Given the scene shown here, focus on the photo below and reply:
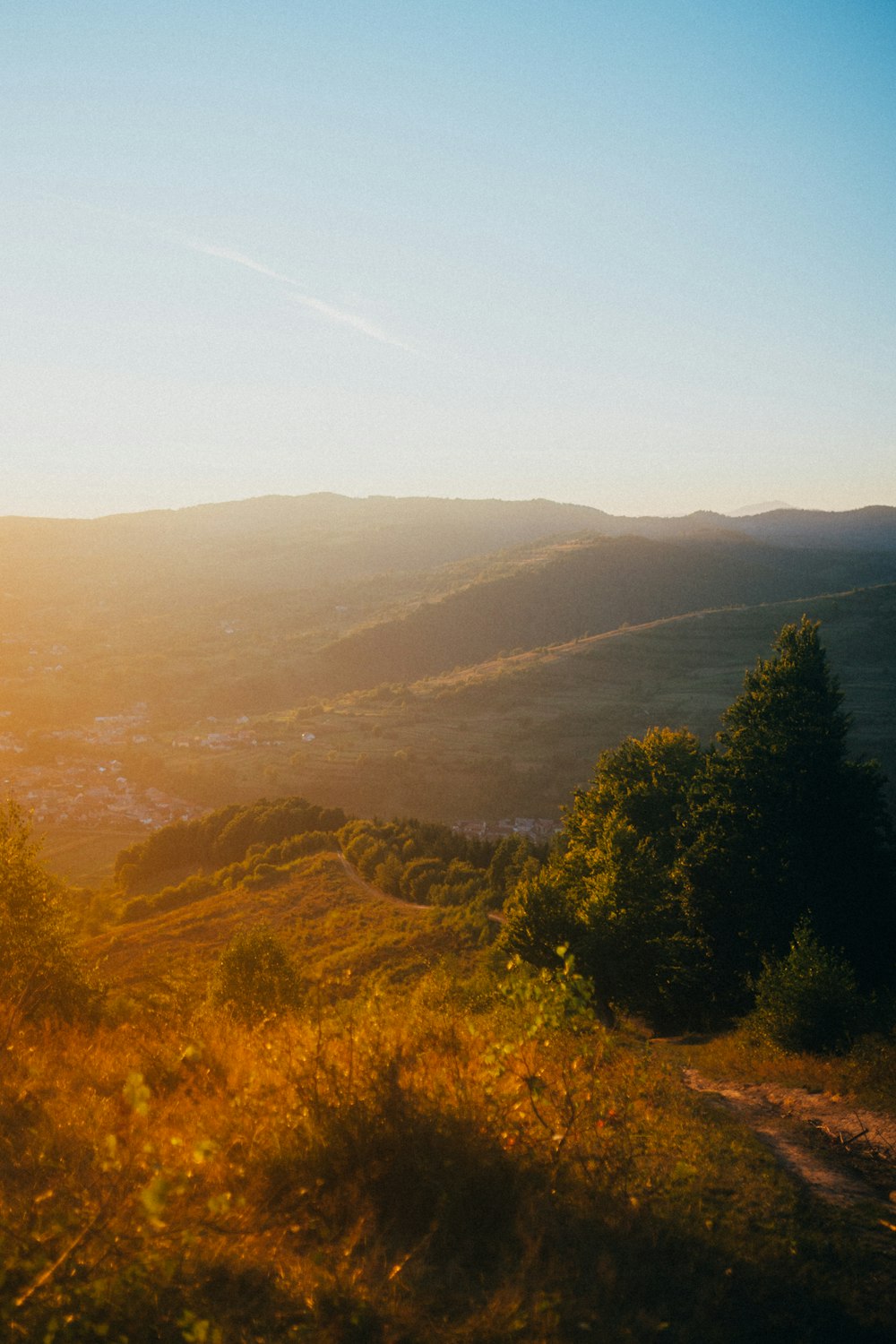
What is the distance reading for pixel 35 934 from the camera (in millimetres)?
16531

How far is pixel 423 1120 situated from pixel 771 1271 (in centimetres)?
268

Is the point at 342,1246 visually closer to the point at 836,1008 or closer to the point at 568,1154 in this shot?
the point at 568,1154

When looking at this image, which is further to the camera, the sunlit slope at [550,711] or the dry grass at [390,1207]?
the sunlit slope at [550,711]

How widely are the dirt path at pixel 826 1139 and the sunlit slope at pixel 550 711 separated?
104m

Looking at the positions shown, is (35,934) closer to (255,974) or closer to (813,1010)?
(255,974)

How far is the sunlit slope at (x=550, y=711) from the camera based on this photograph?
119m

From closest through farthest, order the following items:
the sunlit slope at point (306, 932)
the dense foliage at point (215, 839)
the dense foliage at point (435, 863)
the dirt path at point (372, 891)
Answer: the sunlit slope at point (306, 932)
the dirt path at point (372, 891)
the dense foliage at point (435, 863)
the dense foliage at point (215, 839)

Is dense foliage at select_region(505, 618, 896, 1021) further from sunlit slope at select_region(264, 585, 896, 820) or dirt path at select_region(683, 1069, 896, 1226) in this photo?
sunlit slope at select_region(264, 585, 896, 820)

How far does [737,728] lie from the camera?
77.7 feet

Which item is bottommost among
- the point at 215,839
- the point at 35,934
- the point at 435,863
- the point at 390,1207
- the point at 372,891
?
the point at 215,839

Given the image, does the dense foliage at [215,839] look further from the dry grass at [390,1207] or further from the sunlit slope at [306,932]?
the dry grass at [390,1207]

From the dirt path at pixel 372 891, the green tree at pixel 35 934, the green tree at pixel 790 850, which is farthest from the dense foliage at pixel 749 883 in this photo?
the dirt path at pixel 372 891

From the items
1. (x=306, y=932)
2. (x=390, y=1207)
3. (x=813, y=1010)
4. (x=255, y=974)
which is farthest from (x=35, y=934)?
(x=306, y=932)

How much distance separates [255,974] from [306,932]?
1952cm
